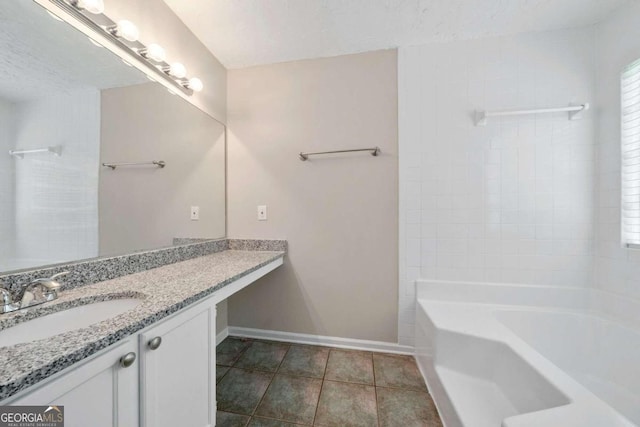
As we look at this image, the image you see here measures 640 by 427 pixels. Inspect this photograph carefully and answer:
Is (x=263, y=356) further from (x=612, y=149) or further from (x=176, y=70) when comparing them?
(x=612, y=149)

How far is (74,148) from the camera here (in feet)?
3.20

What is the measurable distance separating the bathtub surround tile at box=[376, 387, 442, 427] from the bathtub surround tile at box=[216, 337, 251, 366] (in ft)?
3.35

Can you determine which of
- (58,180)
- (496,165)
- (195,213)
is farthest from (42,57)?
(496,165)

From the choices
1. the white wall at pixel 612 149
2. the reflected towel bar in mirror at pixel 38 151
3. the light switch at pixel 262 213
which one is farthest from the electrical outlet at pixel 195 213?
the white wall at pixel 612 149

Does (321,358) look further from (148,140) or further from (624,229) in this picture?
(624,229)

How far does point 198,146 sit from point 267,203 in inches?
26.1

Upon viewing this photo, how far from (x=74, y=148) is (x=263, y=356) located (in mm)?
1637

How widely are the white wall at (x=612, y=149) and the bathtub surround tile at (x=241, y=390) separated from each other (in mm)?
2250

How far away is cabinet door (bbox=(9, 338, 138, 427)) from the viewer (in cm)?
49

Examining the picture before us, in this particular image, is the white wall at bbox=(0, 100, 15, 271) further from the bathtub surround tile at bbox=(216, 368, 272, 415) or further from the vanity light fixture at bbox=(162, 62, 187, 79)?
the bathtub surround tile at bbox=(216, 368, 272, 415)

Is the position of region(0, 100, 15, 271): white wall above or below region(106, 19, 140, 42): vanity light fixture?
below

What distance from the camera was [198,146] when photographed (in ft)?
5.60

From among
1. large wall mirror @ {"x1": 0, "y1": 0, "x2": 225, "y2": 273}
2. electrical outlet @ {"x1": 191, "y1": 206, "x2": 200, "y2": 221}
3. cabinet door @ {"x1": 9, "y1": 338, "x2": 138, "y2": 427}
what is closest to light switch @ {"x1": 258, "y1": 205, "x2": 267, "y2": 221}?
electrical outlet @ {"x1": 191, "y1": 206, "x2": 200, "y2": 221}

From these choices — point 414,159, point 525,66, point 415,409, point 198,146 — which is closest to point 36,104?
point 198,146
